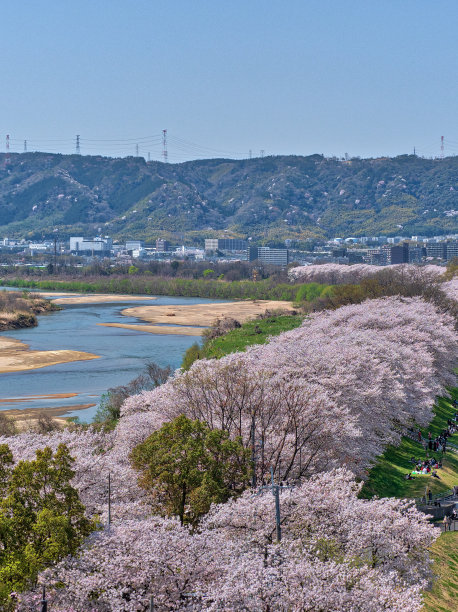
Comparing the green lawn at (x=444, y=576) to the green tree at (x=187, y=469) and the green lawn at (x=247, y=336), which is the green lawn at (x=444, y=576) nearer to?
the green tree at (x=187, y=469)

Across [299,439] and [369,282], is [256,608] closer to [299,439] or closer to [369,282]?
[299,439]

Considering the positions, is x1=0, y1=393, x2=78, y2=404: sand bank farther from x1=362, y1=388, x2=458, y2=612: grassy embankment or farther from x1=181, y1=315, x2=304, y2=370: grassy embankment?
x1=362, y1=388, x2=458, y2=612: grassy embankment

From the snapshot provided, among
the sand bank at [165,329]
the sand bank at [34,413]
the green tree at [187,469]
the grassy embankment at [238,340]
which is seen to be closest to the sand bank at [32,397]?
the sand bank at [34,413]

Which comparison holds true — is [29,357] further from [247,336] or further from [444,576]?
[444,576]

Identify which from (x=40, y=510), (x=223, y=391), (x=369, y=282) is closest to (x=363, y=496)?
(x=223, y=391)

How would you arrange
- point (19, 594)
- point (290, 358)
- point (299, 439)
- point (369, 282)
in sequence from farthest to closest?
point (369, 282)
point (290, 358)
point (299, 439)
point (19, 594)

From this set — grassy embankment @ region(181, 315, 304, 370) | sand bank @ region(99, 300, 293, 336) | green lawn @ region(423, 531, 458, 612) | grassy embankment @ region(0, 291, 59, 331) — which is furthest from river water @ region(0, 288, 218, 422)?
green lawn @ region(423, 531, 458, 612)
